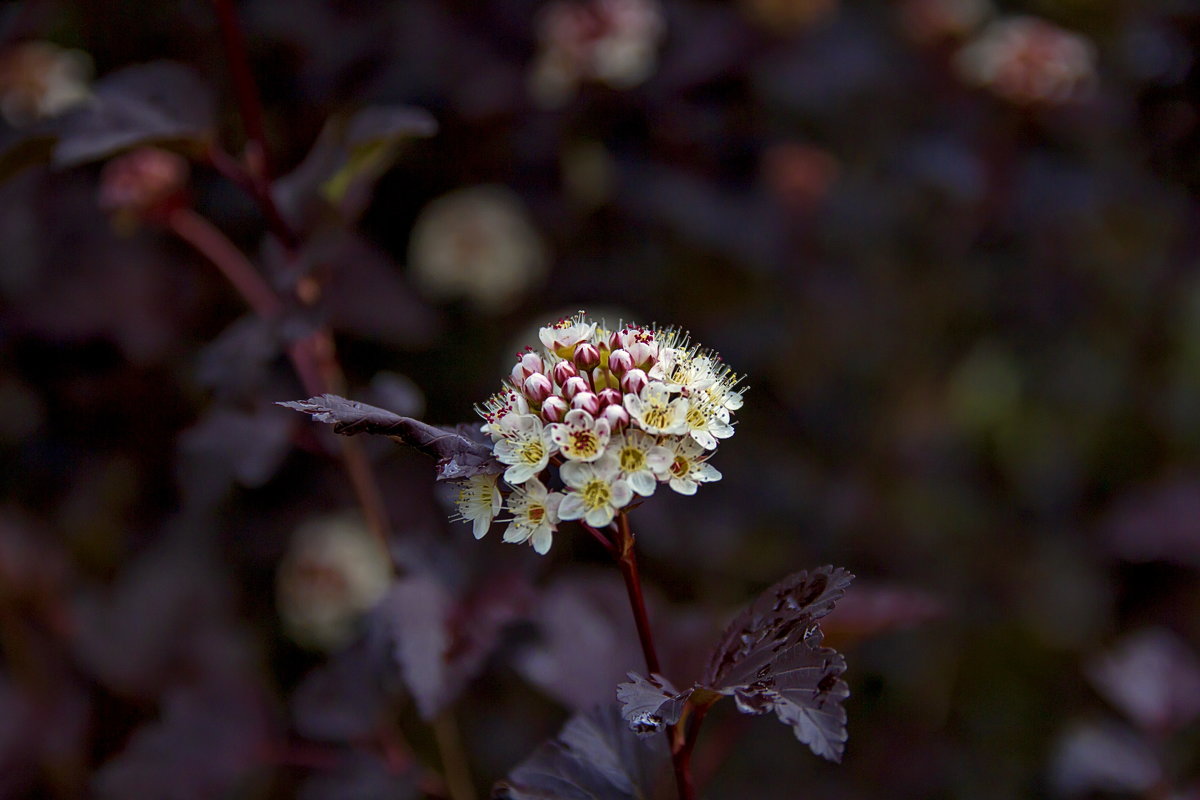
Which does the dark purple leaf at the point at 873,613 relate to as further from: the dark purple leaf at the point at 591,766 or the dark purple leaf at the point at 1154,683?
the dark purple leaf at the point at 1154,683

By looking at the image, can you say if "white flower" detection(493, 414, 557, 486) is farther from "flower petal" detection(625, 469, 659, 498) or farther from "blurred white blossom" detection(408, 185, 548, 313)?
"blurred white blossom" detection(408, 185, 548, 313)

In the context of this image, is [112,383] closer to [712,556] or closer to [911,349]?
[712,556]

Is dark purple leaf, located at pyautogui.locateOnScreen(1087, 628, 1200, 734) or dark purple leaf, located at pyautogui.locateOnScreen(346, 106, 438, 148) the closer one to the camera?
dark purple leaf, located at pyautogui.locateOnScreen(346, 106, 438, 148)

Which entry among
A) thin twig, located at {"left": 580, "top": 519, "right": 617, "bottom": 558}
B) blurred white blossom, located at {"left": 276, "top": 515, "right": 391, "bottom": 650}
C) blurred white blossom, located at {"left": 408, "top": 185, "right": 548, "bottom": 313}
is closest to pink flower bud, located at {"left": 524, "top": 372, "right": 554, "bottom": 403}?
thin twig, located at {"left": 580, "top": 519, "right": 617, "bottom": 558}

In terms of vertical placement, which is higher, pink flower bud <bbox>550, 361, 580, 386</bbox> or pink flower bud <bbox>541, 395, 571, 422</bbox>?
pink flower bud <bbox>550, 361, 580, 386</bbox>

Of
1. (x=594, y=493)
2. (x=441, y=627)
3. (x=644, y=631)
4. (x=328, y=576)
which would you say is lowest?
(x=328, y=576)

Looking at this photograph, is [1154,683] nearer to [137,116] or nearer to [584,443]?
[584,443]

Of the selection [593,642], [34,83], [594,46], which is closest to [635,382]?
[593,642]
